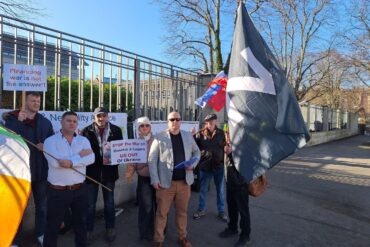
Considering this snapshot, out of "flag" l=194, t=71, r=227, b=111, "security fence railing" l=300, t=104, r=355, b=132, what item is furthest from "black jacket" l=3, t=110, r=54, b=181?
"security fence railing" l=300, t=104, r=355, b=132

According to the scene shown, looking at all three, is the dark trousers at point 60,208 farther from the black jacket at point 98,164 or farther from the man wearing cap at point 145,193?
the man wearing cap at point 145,193

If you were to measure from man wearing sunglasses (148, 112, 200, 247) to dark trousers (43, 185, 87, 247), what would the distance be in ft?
3.03

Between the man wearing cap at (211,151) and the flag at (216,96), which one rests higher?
the flag at (216,96)

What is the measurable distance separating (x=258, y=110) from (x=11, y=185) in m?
2.83

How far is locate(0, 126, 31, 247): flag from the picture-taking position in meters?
2.36

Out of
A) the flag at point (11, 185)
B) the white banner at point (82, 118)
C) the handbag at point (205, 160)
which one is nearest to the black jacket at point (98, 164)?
the white banner at point (82, 118)

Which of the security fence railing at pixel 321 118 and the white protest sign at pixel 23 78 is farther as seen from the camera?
the security fence railing at pixel 321 118

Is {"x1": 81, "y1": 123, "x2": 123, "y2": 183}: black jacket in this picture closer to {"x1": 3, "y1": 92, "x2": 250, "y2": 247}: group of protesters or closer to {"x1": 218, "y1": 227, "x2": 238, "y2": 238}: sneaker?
{"x1": 3, "y1": 92, "x2": 250, "y2": 247}: group of protesters

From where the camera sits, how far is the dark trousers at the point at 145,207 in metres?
4.79

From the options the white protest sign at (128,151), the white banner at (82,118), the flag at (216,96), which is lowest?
the white protest sign at (128,151)

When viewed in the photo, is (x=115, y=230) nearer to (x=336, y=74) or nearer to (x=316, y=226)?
(x=316, y=226)

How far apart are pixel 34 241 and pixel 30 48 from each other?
2.69 m

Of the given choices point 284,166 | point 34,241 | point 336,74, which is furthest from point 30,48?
point 336,74

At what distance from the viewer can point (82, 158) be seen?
3.86 metres
